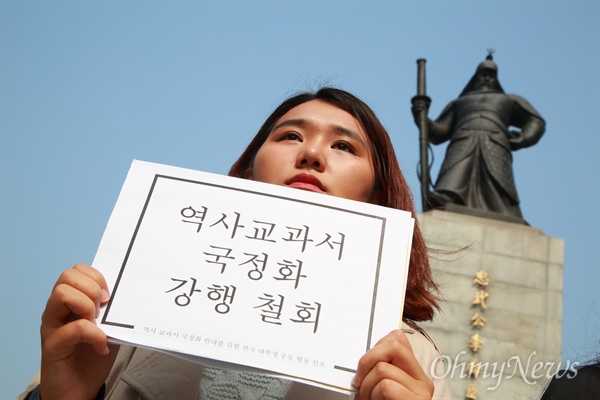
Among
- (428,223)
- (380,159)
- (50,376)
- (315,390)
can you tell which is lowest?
(50,376)

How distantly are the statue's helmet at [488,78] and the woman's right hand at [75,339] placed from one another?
21.6 ft

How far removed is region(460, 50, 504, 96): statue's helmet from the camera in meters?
7.13

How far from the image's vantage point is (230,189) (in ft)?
3.73

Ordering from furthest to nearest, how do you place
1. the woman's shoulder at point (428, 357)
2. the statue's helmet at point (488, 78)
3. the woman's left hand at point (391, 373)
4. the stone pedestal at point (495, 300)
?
the statue's helmet at point (488, 78) → the stone pedestal at point (495, 300) → the woman's shoulder at point (428, 357) → the woman's left hand at point (391, 373)

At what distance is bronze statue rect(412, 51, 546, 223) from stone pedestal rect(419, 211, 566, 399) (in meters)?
0.68

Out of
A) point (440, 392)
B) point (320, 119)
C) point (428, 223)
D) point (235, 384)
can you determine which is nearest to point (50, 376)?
point (235, 384)

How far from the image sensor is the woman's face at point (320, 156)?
1.31 m

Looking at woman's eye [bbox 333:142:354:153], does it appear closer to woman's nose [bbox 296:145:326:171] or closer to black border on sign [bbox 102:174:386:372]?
woman's nose [bbox 296:145:326:171]

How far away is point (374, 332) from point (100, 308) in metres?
0.40

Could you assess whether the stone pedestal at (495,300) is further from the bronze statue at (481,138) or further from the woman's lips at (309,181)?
the woman's lips at (309,181)

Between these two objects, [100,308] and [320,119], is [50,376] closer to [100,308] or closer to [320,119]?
[100,308]

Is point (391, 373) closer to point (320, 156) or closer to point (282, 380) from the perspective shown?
point (282, 380)

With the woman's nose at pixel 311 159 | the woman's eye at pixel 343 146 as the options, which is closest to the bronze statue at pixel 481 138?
the woman's eye at pixel 343 146

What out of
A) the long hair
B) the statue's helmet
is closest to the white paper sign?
the long hair
